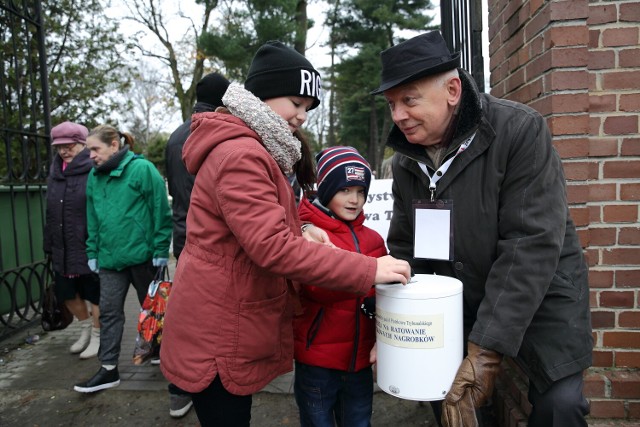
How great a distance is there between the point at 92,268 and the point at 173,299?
2522 millimetres

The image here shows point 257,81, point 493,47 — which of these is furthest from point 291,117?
point 493,47

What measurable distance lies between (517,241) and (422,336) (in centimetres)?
46

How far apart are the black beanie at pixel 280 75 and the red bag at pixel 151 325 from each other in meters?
1.92

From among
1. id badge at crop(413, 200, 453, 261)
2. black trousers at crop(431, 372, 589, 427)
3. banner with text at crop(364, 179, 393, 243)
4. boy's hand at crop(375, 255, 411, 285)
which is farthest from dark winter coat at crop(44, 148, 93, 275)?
black trousers at crop(431, 372, 589, 427)

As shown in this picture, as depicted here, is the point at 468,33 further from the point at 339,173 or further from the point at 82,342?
the point at 82,342

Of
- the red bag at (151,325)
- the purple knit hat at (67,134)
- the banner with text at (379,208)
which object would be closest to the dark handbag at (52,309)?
the purple knit hat at (67,134)

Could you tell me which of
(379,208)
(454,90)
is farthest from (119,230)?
(454,90)

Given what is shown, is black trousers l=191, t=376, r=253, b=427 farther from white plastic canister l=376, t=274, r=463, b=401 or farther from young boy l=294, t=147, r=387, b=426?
white plastic canister l=376, t=274, r=463, b=401

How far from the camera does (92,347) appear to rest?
183 inches

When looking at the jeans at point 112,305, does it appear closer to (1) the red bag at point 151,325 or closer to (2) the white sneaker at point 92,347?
(1) the red bag at point 151,325

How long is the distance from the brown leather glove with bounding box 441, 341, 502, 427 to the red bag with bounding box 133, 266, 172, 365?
2.19 m

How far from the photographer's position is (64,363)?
4.50 metres

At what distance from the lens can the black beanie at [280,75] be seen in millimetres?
Result: 1905

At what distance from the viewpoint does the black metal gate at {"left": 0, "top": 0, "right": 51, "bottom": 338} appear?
5031 millimetres
